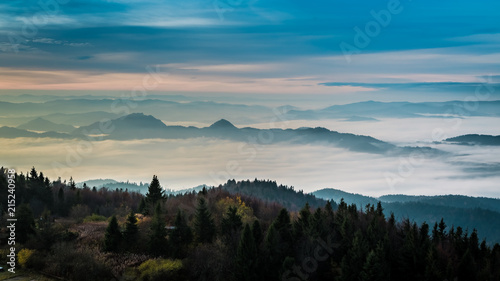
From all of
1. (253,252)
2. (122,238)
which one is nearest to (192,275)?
(253,252)

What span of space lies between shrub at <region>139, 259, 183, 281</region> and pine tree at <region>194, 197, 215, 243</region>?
7.93m

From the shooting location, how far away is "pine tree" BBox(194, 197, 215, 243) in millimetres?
61500

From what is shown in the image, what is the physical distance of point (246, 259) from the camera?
175ft

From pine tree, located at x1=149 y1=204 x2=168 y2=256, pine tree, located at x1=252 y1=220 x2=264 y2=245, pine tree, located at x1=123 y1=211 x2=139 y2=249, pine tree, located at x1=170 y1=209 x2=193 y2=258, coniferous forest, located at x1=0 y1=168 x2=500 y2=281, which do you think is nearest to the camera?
coniferous forest, located at x1=0 y1=168 x2=500 y2=281

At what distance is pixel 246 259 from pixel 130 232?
1571 cm

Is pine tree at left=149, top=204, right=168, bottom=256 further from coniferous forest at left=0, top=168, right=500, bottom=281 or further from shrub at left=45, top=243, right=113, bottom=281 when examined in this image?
shrub at left=45, top=243, right=113, bottom=281

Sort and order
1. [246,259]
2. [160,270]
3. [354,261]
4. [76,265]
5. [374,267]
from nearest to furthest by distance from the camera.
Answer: [374,267], [76,265], [160,270], [354,261], [246,259]

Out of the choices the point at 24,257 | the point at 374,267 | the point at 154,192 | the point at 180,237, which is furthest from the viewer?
the point at 154,192

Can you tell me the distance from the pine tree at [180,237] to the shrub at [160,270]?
443cm

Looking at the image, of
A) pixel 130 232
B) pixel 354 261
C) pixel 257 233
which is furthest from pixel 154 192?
pixel 354 261

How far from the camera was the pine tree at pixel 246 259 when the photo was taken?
2088 inches

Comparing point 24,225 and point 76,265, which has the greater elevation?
point 24,225

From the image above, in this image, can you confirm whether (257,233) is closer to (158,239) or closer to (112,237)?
(158,239)

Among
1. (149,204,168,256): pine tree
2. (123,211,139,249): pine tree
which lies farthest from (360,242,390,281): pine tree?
(123,211,139,249): pine tree
